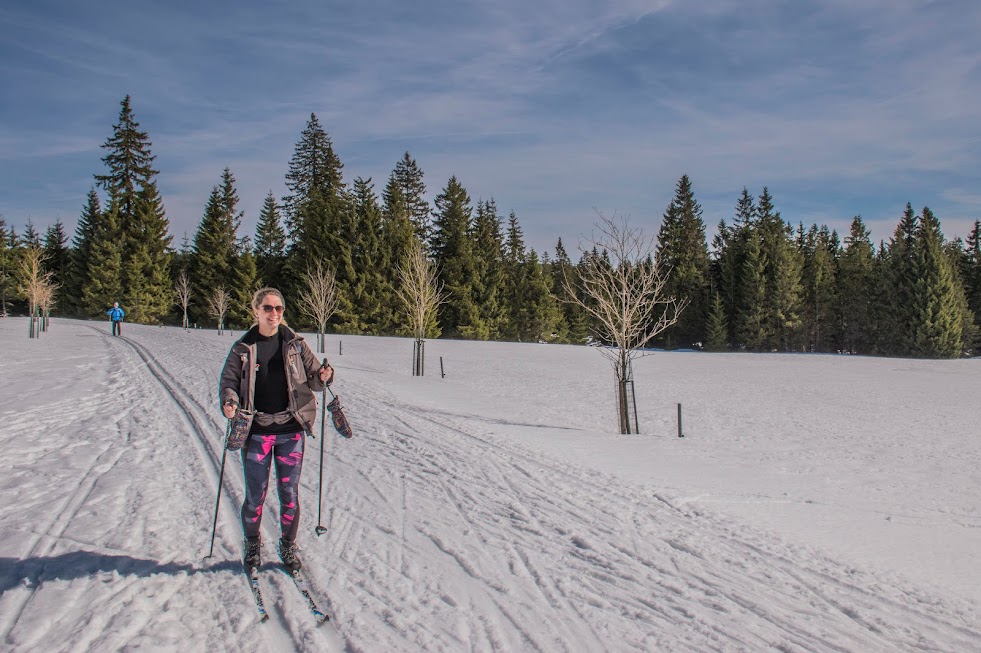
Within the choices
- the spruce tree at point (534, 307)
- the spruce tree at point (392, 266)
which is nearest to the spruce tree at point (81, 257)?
the spruce tree at point (392, 266)

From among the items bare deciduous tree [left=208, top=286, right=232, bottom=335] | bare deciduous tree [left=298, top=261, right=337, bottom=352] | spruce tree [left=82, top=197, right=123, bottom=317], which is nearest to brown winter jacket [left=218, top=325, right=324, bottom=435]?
bare deciduous tree [left=298, top=261, right=337, bottom=352]

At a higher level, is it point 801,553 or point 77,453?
point 77,453

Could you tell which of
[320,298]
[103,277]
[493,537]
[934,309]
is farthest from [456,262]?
[493,537]

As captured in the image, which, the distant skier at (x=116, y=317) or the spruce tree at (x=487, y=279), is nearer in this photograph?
the distant skier at (x=116, y=317)

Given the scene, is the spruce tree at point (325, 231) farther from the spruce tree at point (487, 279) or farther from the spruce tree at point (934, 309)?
the spruce tree at point (934, 309)

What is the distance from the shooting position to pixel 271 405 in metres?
A: 4.10

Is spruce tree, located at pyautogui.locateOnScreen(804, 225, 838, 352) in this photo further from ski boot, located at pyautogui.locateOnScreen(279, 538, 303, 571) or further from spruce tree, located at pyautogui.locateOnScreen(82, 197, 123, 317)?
spruce tree, located at pyautogui.locateOnScreen(82, 197, 123, 317)

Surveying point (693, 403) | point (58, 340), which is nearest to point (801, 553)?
point (693, 403)

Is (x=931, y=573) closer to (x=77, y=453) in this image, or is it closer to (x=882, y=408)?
(x=77, y=453)

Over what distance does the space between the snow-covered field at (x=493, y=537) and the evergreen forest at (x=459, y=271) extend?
36185 millimetres

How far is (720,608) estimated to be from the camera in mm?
3811

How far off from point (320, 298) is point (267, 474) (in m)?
32.0

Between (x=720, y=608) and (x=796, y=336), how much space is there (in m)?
54.6

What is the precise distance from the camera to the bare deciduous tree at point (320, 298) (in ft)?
107
